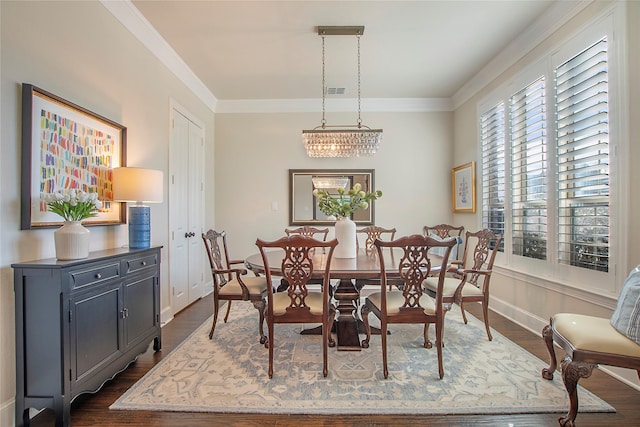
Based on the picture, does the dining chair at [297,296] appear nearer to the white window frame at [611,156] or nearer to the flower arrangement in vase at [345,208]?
the flower arrangement in vase at [345,208]

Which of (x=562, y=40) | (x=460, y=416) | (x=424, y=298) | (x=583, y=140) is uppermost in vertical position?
(x=562, y=40)

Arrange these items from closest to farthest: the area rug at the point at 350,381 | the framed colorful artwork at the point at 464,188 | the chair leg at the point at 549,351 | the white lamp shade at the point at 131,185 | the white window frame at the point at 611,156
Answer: the area rug at the point at 350,381, the chair leg at the point at 549,351, the white window frame at the point at 611,156, the white lamp shade at the point at 131,185, the framed colorful artwork at the point at 464,188

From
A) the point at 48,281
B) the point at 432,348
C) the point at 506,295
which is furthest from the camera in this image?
the point at 506,295

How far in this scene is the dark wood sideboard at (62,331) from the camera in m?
1.62

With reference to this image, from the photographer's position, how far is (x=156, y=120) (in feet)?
10.5

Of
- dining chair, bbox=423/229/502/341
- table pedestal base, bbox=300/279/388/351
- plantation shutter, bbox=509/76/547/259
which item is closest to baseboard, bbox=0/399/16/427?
table pedestal base, bbox=300/279/388/351

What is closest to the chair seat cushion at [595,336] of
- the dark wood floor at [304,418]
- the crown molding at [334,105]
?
the dark wood floor at [304,418]

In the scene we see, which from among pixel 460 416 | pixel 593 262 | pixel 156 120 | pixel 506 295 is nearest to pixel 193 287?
pixel 156 120

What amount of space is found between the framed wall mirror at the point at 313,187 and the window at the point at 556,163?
5.91 ft

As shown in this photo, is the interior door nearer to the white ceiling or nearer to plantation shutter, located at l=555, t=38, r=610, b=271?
the white ceiling

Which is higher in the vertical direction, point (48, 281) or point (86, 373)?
point (48, 281)

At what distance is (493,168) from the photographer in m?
3.80

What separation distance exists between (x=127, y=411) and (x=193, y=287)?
7.75 ft

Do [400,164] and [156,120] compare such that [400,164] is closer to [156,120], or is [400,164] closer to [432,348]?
[432,348]
